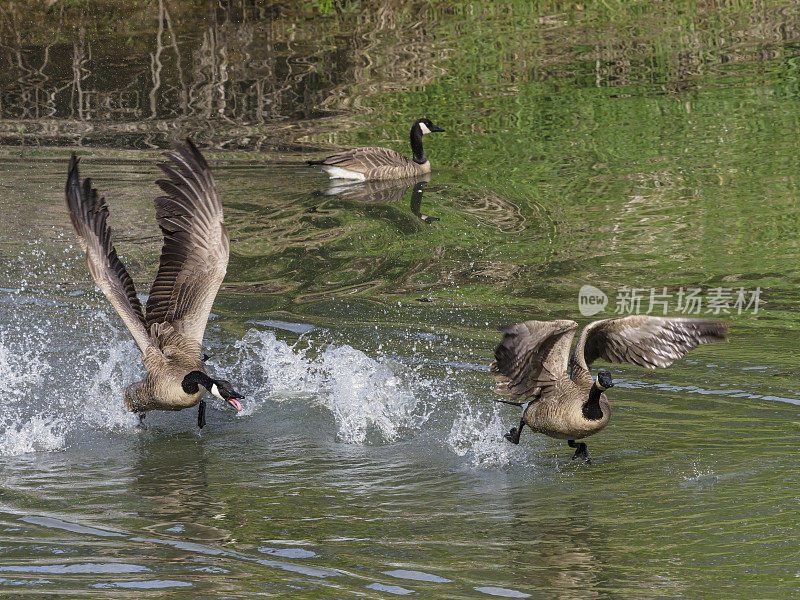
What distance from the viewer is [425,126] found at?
13438 millimetres

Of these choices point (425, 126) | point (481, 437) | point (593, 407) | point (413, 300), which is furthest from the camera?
point (425, 126)

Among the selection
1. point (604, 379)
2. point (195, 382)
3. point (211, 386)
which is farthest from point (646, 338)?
point (195, 382)

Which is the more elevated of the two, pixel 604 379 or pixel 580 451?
pixel 604 379

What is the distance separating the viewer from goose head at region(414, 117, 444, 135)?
1331 cm

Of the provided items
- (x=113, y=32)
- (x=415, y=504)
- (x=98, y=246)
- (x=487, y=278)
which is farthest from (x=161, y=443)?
(x=113, y=32)

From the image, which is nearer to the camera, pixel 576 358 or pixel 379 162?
pixel 576 358

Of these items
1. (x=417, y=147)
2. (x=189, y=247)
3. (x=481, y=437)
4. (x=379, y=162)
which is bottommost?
(x=481, y=437)

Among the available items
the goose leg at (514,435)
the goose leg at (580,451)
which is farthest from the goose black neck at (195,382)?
the goose leg at (580,451)

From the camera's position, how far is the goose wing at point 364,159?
12.5m

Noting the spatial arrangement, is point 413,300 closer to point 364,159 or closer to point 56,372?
point 56,372

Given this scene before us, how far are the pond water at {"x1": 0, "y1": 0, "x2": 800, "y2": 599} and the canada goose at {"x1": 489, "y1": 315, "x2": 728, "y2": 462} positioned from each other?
338mm

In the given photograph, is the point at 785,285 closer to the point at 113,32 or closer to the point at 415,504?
the point at 415,504

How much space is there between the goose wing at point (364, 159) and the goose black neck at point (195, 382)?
5713 millimetres

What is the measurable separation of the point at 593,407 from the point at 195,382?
8.33ft
